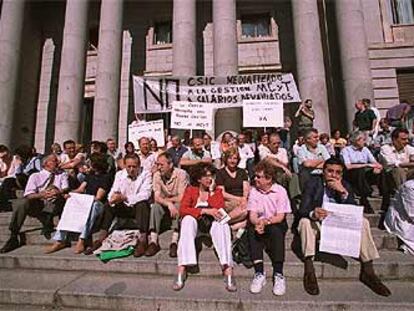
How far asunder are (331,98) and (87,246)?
1470 cm

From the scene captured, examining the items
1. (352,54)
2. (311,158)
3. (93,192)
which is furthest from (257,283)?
(352,54)

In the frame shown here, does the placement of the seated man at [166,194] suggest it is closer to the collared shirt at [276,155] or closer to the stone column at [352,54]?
the collared shirt at [276,155]

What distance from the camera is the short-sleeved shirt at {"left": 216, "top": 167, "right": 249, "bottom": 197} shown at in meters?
6.14

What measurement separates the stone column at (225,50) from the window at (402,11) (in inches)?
366

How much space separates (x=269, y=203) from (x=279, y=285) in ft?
4.15

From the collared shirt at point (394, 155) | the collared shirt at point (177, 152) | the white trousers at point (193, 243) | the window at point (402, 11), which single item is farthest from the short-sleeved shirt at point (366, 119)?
the window at point (402, 11)

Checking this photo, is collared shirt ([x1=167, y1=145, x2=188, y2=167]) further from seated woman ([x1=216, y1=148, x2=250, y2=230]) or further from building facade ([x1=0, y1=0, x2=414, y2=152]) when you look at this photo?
building facade ([x1=0, y1=0, x2=414, y2=152])

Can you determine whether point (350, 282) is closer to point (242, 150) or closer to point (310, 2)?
point (242, 150)

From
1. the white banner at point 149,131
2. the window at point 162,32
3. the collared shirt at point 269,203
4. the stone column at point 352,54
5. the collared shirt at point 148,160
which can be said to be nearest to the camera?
the collared shirt at point 269,203

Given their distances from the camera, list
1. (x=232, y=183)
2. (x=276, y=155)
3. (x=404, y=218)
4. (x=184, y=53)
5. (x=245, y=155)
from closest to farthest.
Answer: (x=404, y=218) → (x=232, y=183) → (x=276, y=155) → (x=245, y=155) → (x=184, y=53)

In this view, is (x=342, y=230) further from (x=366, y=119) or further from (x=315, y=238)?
(x=366, y=119)

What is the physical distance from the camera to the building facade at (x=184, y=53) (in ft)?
45.9

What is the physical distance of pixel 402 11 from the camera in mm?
17469

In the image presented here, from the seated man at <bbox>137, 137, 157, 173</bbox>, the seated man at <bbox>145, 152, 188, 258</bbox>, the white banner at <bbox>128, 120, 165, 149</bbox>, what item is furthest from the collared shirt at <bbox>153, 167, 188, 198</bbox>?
the white banner at <bbox>128, 120, 165, 149</bbox>
